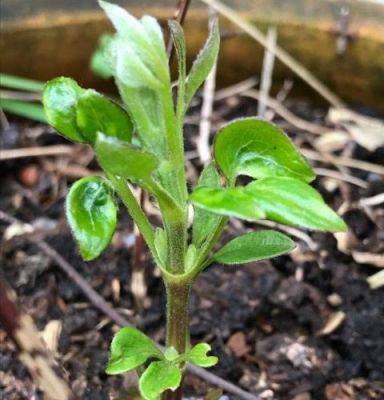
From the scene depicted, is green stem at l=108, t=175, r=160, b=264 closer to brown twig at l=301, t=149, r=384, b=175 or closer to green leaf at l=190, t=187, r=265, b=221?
green leaf at l=190, t=187, r=265, b=221

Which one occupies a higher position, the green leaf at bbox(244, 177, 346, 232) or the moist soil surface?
the green leaf at bbox(244, 177, 346, 232)

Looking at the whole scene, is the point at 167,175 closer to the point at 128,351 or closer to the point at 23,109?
the point at 128,351

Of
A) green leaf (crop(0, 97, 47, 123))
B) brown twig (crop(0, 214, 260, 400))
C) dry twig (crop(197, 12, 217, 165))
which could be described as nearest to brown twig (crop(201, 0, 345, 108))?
dry twig (crop(197, 12, 217, 165))

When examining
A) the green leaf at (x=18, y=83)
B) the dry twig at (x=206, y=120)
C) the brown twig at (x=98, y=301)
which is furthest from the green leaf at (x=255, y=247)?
the green leaf at (x=18, y=83)

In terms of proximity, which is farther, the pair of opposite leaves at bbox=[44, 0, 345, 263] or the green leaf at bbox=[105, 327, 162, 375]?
the green leaf at bbox=[105, 327, 162, 375]

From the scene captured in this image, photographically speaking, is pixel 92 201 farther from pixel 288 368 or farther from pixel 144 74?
pixel 288 368

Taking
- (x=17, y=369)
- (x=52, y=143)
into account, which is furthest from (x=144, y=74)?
(x=52, y=143)

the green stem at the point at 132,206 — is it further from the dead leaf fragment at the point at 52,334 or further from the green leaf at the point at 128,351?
the dead leaf fragment at the point at 52,334
